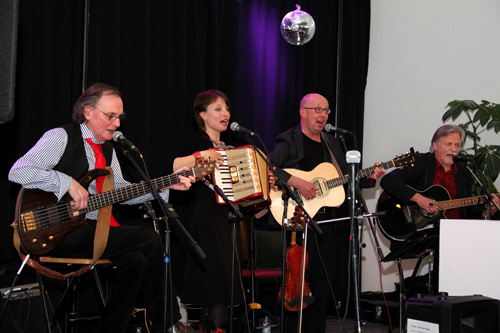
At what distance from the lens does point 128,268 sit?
356 centimetres

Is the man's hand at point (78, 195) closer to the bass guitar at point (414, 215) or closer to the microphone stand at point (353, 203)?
the microphone stand at point (353, 203)

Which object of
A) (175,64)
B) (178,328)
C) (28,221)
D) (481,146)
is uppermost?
(175,64)

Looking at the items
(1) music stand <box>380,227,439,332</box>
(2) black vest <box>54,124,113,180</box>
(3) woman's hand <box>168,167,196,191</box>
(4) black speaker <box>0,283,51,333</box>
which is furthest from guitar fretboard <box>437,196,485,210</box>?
(4) black speaker <box>0,283,51,333</box>

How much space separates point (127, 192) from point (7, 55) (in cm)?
253

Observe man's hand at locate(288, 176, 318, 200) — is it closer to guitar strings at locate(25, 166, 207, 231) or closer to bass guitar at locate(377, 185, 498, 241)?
bass guitar at locate(377, 185, 498, 241)

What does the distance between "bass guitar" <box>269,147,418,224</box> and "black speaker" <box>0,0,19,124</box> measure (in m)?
3.72

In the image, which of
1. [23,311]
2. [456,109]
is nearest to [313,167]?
[456,109]

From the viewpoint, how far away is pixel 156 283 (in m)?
3.66

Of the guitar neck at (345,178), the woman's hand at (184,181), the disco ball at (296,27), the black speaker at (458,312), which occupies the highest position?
the disco ball at (296,27)

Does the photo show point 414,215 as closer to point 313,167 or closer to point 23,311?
point 313,167

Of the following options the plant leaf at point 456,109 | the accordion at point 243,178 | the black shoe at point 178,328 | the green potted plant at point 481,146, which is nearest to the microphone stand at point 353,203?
the accordion at point 243,178

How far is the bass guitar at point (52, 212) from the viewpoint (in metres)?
3.31

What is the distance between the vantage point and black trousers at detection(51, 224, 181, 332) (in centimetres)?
348

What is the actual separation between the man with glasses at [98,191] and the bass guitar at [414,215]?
2.19m
